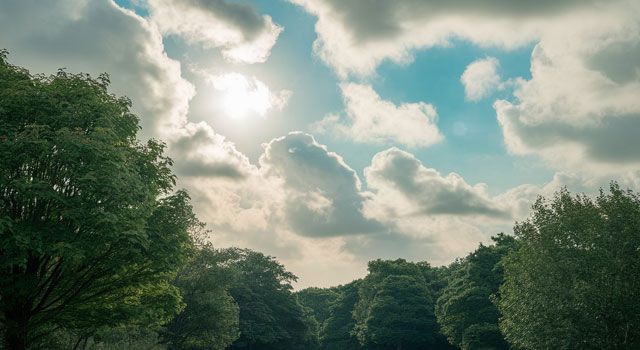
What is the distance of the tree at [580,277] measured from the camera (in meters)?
35.1

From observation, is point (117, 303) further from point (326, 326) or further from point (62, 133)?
point (326, 326)

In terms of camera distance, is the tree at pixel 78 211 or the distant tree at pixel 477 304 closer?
the tree at pixel 78 211

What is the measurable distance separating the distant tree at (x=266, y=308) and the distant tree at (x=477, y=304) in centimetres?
3283

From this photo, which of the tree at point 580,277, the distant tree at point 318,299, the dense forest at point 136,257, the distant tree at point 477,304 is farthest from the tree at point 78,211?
the distant tree at point 318,299

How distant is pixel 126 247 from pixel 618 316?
105 feet

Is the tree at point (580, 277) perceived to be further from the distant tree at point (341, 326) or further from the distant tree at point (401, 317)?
the distant tree at point (341, 326)

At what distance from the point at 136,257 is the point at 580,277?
31078mm

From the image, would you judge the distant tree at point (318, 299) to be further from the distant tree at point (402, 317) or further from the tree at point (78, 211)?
the tree at point (78, 211)

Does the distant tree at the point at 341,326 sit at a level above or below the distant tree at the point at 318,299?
below

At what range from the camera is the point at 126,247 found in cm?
2145

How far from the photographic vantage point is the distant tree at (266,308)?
91688 mm

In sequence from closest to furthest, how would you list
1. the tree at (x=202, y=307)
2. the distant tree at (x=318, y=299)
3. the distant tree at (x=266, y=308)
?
1. the tree at (x=202, y=307)
2. the distant tree at (x=266, y=308)
3. the distant tree at (x=318, y=299)

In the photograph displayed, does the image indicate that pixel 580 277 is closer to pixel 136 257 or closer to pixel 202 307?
pixel 136 257

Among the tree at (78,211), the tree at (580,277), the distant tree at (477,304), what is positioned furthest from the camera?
the distant tree at (477,304)
